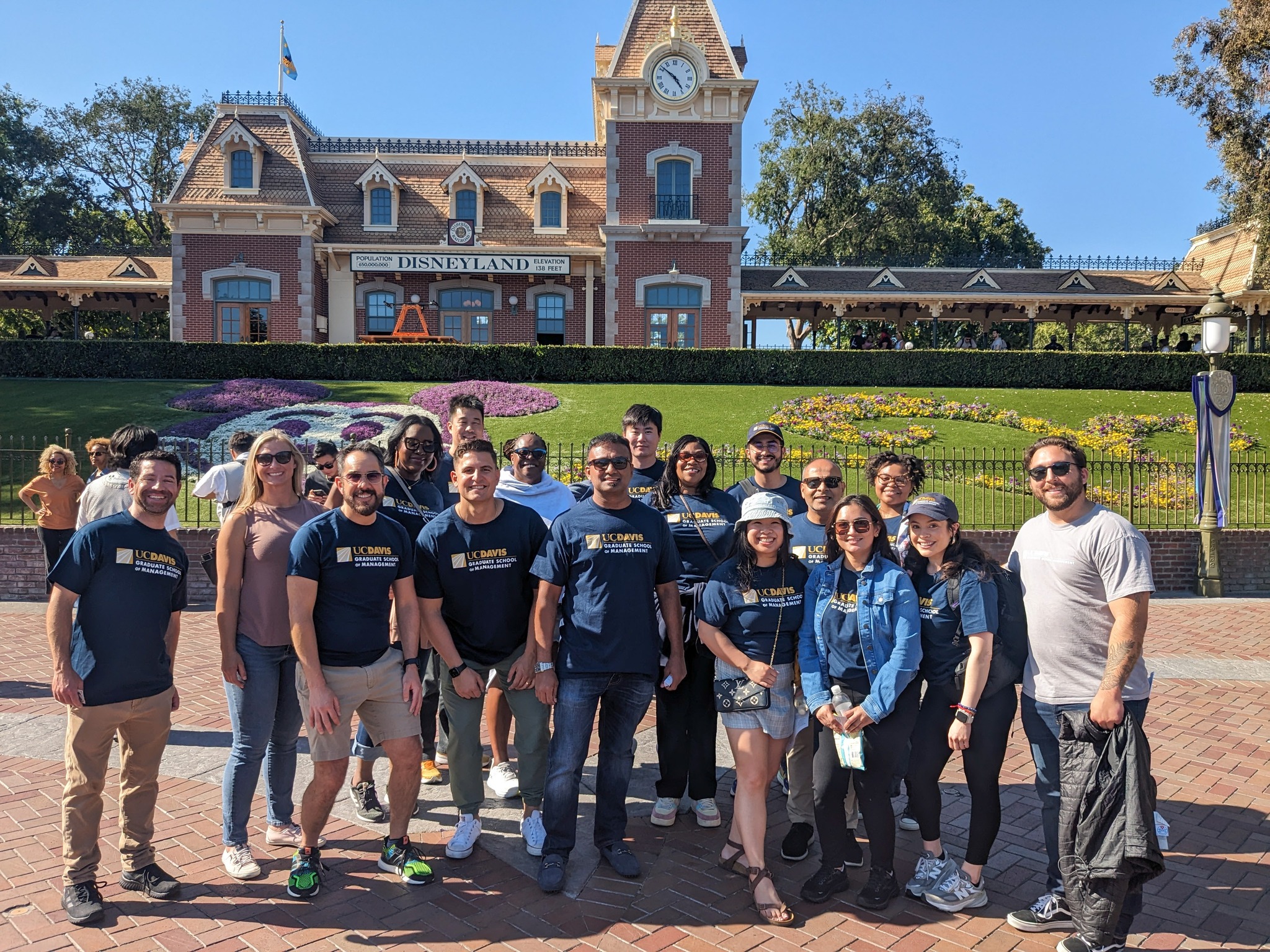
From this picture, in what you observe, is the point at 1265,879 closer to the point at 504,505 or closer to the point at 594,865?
the point at 594,865

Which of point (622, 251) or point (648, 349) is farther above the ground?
point (622, 251)

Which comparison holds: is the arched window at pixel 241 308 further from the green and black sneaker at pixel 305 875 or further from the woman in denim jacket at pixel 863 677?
the woman in denim jacket at pixel 863 677

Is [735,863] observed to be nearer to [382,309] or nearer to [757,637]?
[757,637]

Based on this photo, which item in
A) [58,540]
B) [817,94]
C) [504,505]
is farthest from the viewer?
[817,94]

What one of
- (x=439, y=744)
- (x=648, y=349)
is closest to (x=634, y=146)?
(x=648, y=349)

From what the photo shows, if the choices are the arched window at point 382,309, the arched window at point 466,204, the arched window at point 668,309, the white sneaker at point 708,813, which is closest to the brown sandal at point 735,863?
the white sneaker at point 708,813

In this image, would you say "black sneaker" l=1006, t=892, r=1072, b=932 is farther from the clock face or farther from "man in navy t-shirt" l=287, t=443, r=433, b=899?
the clock face

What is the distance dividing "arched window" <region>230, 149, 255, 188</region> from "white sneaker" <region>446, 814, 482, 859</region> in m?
26.9

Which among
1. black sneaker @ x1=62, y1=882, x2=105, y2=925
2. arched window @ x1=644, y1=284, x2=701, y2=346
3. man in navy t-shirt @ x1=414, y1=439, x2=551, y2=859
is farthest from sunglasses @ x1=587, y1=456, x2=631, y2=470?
arched window @ x1=644, y1=284, x2=701, y2=346

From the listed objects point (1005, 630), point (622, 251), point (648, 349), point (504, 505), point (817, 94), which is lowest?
point (1005, 630)

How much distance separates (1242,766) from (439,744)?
5.29 m

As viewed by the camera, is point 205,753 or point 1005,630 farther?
point 205,753

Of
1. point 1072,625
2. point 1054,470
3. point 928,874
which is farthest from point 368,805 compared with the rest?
point 1054,470

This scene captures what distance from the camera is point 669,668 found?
4605 millimetres
